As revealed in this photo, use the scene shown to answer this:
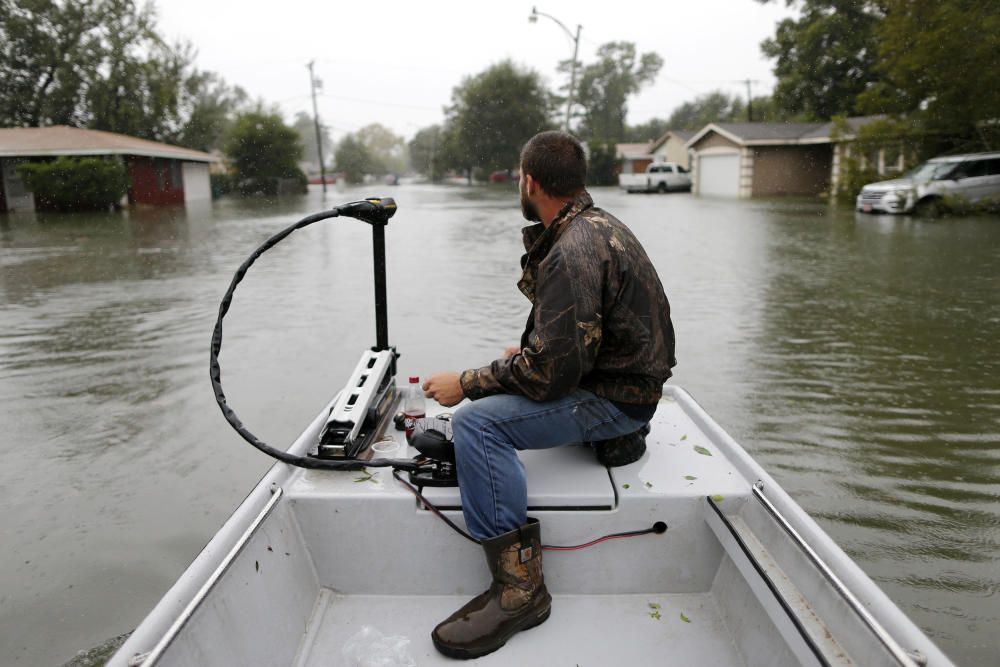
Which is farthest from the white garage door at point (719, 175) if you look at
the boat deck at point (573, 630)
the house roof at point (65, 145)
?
the boat deck at point (573, 630)

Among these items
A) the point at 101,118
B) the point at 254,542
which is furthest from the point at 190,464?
the point at 101,118

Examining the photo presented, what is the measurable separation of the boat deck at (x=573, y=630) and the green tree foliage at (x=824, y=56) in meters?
38.3

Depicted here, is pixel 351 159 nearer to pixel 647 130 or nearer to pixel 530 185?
pixel 647 130

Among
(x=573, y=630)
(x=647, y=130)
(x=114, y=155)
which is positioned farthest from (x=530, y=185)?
(x=647, y=130)

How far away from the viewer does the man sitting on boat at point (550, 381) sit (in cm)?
237

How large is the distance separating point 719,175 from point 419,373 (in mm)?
31896

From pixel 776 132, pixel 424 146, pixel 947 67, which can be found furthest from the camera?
pixel 424 146

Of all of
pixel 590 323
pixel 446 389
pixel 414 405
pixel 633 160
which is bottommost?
pixel 414 405

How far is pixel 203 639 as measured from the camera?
1928 mm

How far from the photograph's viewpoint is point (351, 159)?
81.4m

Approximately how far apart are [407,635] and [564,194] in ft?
5.30

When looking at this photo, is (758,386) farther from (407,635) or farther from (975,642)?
(407,635)

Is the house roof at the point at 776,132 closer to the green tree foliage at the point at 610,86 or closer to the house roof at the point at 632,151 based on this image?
the house roof at the point at 632,151

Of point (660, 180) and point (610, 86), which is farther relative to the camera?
point (610, 86)
